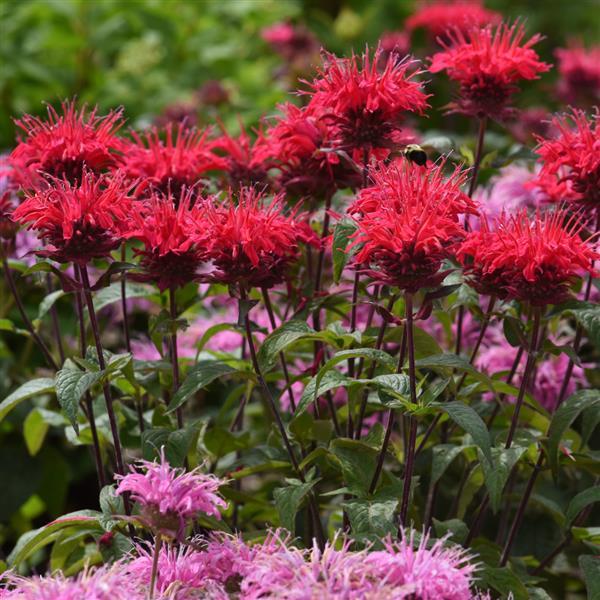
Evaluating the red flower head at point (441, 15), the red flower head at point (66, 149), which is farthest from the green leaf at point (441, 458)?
the red flower head at point (441, 15)

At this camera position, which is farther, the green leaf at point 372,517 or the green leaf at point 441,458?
the green leaf at point 441,458

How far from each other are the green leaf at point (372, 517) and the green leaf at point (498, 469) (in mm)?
119

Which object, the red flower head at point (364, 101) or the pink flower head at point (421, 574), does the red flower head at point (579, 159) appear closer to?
the red flower head at point (364, 101)

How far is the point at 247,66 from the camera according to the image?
14.0 feet

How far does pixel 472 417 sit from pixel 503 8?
4138 mm

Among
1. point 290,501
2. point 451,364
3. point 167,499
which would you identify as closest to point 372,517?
point 290,501

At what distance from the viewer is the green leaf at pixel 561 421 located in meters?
1.45

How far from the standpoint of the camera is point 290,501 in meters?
1.38

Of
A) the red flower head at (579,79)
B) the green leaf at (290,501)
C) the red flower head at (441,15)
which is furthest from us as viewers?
the red flower head at (441,15)

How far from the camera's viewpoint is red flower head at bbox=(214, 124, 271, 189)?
1716mm

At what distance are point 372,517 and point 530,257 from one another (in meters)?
0.38

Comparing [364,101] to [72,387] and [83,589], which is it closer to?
[72,387]

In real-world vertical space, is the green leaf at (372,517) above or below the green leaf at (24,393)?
below

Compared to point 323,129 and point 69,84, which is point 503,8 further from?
point 323,129
